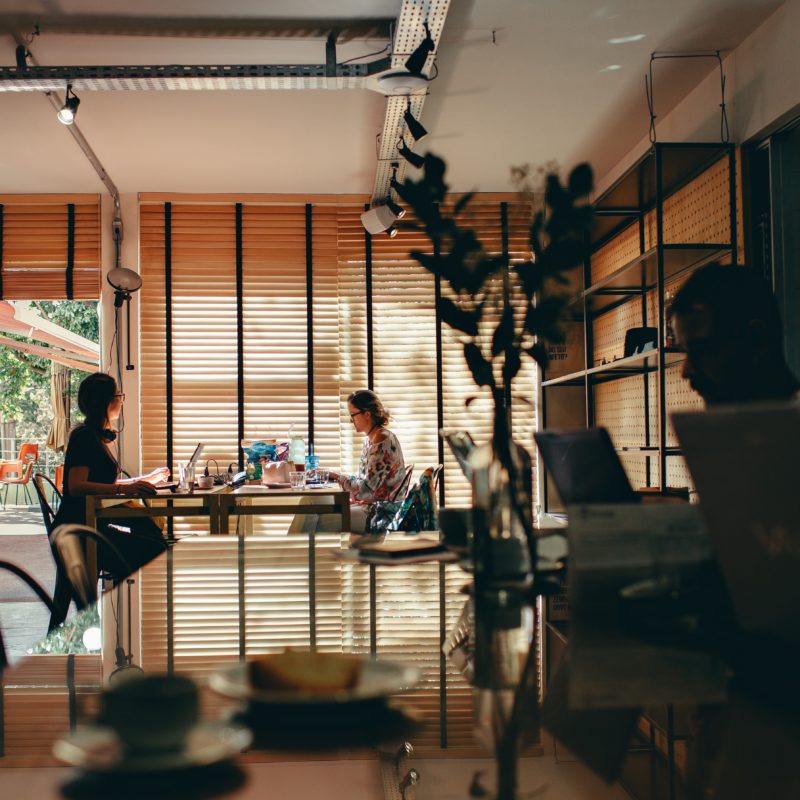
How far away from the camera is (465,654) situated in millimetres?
919

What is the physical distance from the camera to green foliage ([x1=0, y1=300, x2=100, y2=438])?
41.0ft

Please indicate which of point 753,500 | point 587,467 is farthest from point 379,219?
point 753,500

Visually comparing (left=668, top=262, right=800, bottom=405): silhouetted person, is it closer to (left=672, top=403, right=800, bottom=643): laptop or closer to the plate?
(left=672, top=403, right=800, bottom=643): laptop

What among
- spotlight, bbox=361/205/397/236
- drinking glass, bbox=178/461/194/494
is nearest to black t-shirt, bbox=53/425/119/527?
drinking glass, bbox=178/461/194/494

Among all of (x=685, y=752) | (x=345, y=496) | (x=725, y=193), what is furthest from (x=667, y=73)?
(x=685, y=752)

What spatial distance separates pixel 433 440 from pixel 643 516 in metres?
5.81

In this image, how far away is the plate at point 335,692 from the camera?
66cm

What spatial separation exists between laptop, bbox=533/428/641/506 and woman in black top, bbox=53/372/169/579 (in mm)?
2913

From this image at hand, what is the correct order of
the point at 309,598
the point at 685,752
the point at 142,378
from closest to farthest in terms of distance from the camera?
the point at 685,752 → the point at 309,598 → the point at 142,378

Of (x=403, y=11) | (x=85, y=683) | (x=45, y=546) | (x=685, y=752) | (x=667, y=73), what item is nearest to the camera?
(x=685, y=752)

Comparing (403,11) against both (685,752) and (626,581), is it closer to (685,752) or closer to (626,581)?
(626,581)

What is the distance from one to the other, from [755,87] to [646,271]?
1.18m

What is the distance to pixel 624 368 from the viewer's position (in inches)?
207

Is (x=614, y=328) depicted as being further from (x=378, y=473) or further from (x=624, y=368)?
(x=378, y=473)
